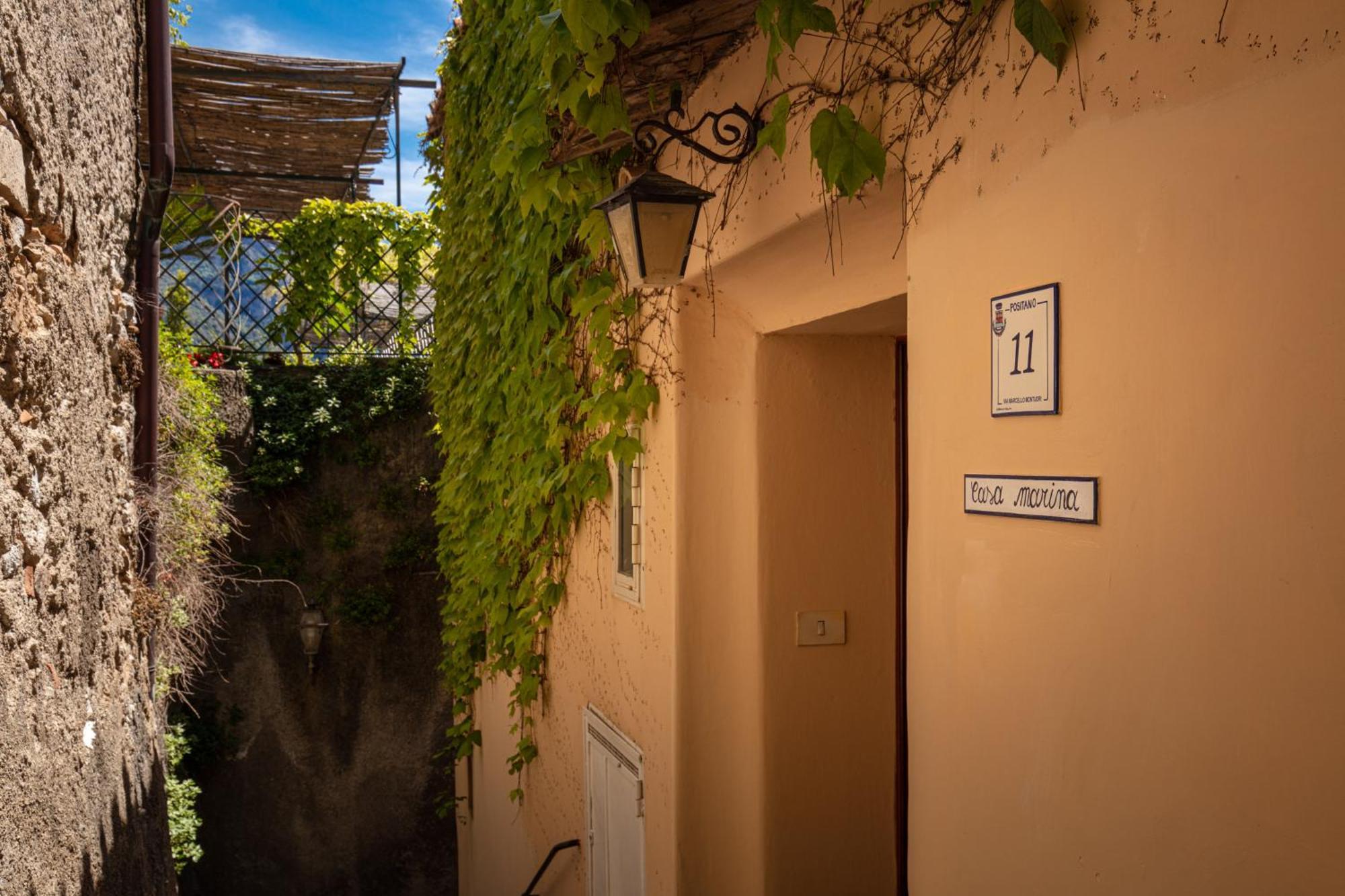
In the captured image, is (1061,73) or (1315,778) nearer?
(1315,778)

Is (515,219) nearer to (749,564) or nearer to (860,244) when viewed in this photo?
(749,564)

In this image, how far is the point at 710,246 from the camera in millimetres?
3639

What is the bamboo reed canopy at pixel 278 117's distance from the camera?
9266 mm

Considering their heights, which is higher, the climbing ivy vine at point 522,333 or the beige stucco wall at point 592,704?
the climbing ivy vine at point 522,333

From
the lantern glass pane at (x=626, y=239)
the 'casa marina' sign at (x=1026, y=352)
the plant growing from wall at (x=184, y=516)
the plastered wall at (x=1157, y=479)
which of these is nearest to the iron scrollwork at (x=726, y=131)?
the lantern glass pane at (x=626, y=239)

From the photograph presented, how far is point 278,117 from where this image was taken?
10.2 m

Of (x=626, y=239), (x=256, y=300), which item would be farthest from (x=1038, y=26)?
(x=256, y=300)

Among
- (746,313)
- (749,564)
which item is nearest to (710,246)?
(746,313)

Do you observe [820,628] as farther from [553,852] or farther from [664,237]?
[553,852]

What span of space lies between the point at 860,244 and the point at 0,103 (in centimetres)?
212

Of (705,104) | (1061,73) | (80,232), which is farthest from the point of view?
(705,104)

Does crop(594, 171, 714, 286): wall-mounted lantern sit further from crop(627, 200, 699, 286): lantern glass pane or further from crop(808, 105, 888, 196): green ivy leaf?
crop(808, 105, 888, 196): green ivy leaf

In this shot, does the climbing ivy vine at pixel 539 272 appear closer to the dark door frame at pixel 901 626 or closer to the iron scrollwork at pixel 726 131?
the iron scrollwork at pixel 726 131

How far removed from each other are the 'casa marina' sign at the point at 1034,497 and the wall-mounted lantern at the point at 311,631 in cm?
708
